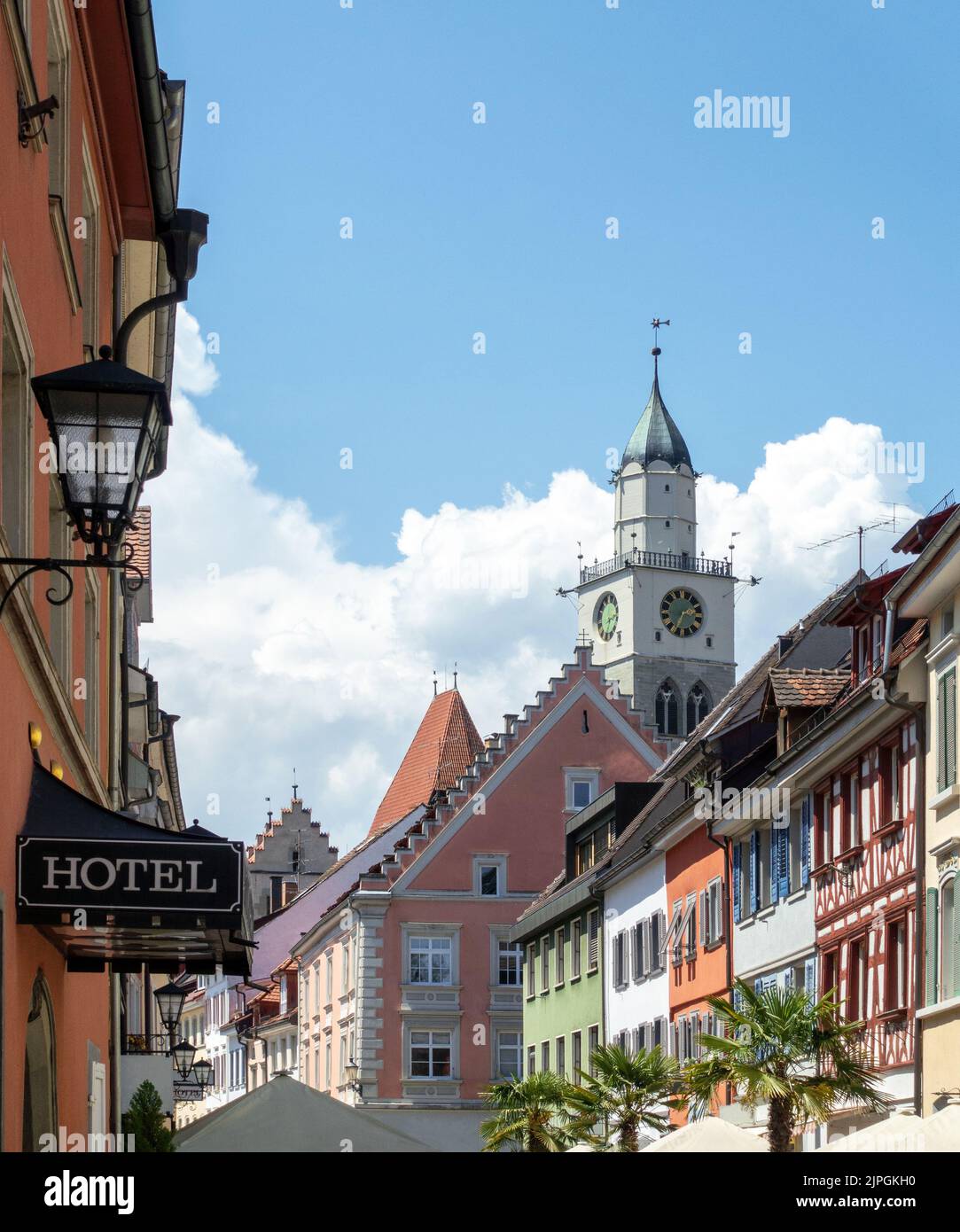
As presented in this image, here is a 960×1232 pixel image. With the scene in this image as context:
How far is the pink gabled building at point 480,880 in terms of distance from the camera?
61.5m

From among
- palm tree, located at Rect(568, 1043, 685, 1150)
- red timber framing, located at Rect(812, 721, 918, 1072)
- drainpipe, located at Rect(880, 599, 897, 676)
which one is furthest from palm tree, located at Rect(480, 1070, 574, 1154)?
drainpipe, located at Rect(880, 599, 897, 676)

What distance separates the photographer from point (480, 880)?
208ft

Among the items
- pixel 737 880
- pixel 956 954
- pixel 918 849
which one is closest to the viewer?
pixel 956 954

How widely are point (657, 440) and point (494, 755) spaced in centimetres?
8959

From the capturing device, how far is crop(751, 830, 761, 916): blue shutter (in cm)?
3591

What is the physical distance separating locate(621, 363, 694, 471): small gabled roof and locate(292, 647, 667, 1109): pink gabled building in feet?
285

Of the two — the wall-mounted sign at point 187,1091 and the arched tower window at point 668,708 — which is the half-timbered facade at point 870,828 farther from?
the arched tower window at point 668,708

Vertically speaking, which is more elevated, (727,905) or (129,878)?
(129,878)

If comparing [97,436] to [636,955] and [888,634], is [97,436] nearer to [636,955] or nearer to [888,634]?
[888,634]

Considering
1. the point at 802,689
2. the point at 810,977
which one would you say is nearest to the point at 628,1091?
the point at 810,977

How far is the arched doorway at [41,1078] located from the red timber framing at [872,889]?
49.8 feet

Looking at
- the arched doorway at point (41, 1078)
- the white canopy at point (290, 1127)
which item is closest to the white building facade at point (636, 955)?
the white canopy at point (290, 1127)

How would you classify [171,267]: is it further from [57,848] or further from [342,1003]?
[342,1003]
